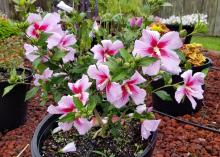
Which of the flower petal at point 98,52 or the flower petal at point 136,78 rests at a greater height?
the flower petal at point 98,52

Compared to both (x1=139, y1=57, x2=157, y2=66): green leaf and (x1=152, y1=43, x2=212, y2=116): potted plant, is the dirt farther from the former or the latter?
(x1=152, y1=43, x2=212, y2=116): potted plant

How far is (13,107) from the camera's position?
3176mm

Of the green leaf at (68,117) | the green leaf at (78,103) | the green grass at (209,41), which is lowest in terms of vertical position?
the green grass at (209,41)

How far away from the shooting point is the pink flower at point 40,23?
67.1 inches

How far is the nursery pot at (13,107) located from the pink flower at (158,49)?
1.81 meters

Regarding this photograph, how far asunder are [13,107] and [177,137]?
131cm

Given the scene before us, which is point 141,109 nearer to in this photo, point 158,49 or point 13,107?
point 158,49

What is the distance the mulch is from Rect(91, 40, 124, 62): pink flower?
1.24m

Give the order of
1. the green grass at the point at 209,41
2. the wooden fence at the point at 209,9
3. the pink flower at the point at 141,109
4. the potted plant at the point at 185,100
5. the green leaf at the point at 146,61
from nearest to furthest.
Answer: the green leaf at the point at 146,61, the pink flower at the point at 141,109, the potted plant at the point at 185,100, the green grass at the point at 209,41, the wooden fence at the point at 209,9

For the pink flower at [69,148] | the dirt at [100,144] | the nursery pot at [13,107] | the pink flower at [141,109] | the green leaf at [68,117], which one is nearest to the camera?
the green leaf at [68,117]

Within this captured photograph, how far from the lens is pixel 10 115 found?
3191mm

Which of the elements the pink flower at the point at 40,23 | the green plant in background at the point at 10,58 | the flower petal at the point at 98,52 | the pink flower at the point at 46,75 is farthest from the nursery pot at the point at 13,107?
the flower petal at the point at 98,52

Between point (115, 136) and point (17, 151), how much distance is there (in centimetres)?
112

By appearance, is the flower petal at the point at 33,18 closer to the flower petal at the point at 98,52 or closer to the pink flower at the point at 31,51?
the pink flower at the point at 31,51
